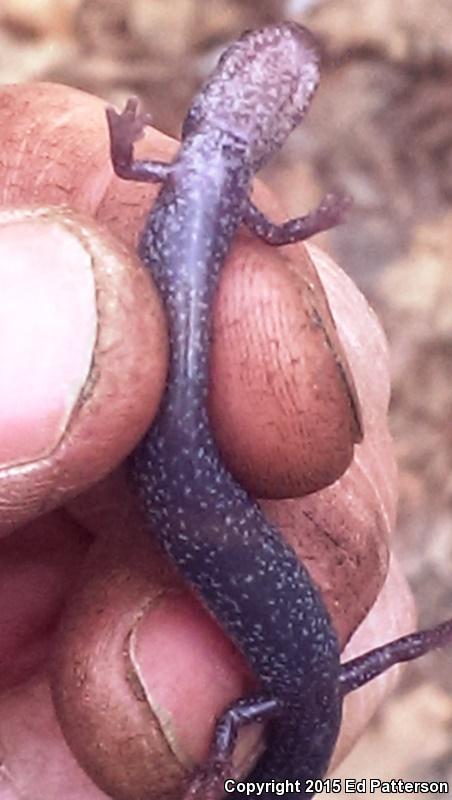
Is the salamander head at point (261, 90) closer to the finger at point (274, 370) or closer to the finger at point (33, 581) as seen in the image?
the finger at point (274, 370)

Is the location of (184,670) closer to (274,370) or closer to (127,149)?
(274,370)

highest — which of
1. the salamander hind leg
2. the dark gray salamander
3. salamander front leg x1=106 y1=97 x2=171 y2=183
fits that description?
salamander front leg x1=106 y1=97 x2=171 y2=183

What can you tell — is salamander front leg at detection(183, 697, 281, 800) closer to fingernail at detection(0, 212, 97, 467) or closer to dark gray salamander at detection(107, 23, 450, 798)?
dark gray salamander at detection(107, 23, 450, 798)

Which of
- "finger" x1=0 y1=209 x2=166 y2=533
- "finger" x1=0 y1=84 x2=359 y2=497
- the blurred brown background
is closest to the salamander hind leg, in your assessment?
"finger" x1=0 y1=84 x2=359 y2=497

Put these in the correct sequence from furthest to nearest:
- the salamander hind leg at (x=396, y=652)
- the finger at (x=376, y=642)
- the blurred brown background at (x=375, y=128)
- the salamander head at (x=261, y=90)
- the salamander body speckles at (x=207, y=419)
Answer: the blurred brown background at (x=375, y=128)
the finger at (x=376, y=642)
the salamander hind leg at (x=396, y=652)
the salamander head at (x=261, y=90)
the salamander body speckles at (x=207, y=419)

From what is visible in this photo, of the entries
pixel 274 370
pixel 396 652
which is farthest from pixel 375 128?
pixel 274 370

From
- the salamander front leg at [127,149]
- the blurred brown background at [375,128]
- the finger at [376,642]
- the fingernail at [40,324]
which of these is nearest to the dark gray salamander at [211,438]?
the salamander front leg at [127,149]

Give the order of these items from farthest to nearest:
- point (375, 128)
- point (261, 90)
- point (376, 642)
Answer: point (375, 128)
point (376, 642)
point (261, 90)
